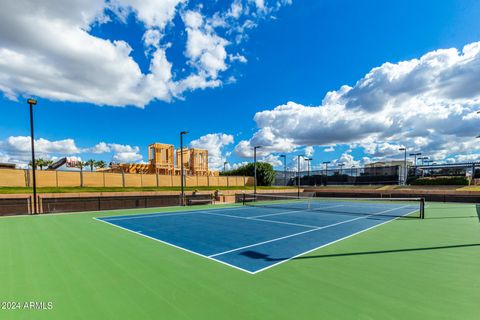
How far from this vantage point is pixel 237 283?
16.3 feet

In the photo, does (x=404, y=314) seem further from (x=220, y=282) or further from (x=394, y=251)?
(x=394, y=251)

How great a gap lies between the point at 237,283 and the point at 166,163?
51874 millimetres

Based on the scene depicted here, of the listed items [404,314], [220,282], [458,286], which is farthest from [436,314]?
Result: [220,282]

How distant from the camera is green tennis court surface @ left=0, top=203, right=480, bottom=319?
389 cm

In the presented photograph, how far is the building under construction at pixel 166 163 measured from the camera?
49.3 m

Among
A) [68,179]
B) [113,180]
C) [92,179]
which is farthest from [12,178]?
[113,180]

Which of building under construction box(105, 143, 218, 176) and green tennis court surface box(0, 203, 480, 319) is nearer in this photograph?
green tennis court surface box(0, 203, 480, 319)

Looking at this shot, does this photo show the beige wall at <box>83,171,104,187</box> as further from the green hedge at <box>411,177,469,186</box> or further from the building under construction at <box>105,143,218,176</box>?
the green hedge at <box>411,177,469,186</box>

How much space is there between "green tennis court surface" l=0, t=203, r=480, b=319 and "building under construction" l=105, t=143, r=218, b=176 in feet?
126

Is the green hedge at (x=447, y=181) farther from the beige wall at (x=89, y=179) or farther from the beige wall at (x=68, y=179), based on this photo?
the beige wall at (x=68, y=179)

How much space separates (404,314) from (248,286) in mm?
Answer: 2615

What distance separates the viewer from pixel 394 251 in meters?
7.37

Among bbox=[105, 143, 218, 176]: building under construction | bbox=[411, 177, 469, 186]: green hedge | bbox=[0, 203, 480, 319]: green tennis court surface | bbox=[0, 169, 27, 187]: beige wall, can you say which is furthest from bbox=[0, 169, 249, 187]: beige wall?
bbox=[411, 177, 469, 186]: green hedge

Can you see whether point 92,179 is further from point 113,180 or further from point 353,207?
point 353,207
